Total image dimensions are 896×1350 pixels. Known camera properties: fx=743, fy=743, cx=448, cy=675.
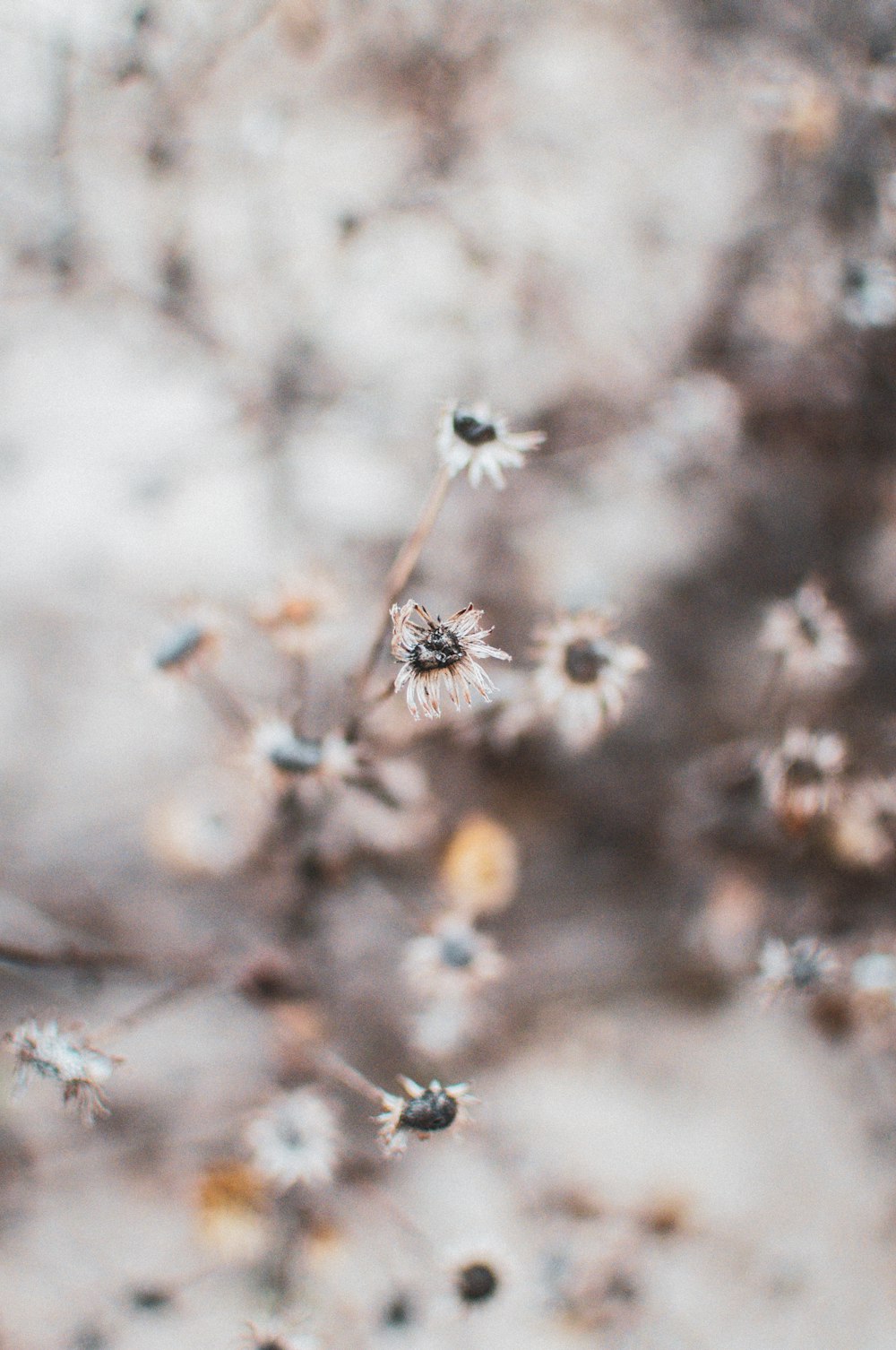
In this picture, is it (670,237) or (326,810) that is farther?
(670,237)

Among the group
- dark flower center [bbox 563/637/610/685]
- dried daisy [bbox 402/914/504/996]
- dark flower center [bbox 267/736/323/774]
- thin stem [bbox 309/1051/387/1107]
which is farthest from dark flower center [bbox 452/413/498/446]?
thin stem [bbox 309/1051/387/1107]

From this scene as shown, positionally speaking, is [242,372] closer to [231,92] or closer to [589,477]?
[231,92]

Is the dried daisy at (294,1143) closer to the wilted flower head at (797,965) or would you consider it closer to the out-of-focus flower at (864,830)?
the wilted flower head at (797,965)

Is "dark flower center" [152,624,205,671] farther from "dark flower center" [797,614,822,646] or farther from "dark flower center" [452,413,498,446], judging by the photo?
"dark flower center" [797,614,822,646]

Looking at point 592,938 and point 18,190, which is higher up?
point 18,190

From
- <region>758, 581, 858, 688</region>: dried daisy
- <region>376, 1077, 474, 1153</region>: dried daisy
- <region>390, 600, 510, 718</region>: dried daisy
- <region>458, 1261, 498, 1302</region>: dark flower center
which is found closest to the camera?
<region>390, 600, 510, 718</region>: dried daisy

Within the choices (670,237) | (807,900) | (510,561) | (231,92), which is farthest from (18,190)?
(807,900)
